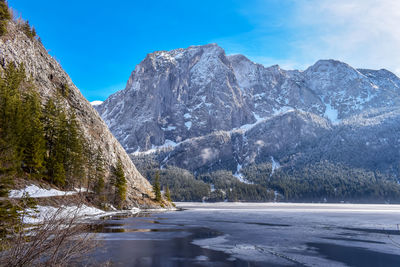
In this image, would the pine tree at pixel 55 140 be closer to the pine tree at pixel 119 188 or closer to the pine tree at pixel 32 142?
the pine tree at pixel 32 142

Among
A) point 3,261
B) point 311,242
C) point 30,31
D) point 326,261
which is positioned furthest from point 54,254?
point 30,31

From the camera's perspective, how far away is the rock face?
59.3m

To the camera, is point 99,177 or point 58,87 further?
point 58,87

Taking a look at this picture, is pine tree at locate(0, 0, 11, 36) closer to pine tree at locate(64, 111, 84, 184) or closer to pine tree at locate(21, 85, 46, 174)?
pine tree at locate(21, 85, 46, 174)

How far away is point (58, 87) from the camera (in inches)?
2793

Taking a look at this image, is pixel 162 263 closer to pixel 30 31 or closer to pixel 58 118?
pixel 58 118

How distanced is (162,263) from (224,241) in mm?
9788

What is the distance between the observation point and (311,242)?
2405 centimetres

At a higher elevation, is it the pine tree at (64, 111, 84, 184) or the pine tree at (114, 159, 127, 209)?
the pine tree at (64, 111, 84, 184)

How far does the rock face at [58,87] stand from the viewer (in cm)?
5934

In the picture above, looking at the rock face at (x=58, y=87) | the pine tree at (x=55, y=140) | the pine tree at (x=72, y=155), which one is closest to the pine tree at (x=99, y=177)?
the rock face at (x=58, y=87)

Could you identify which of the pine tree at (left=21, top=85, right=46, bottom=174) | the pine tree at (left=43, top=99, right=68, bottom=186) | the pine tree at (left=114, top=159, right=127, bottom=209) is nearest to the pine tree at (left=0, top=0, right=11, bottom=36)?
the pine tree at (left=43, top=99, right=68, bottom=186)

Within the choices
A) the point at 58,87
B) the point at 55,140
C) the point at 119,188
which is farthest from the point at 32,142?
the point at 58,87

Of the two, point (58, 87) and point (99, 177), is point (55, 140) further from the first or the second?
point (58, 87)
